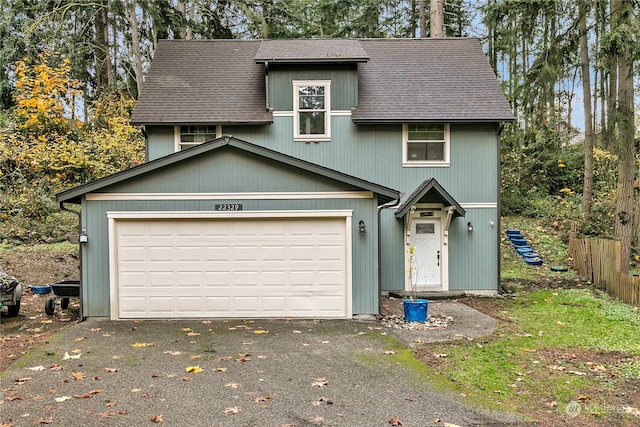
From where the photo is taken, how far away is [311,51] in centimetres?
1370

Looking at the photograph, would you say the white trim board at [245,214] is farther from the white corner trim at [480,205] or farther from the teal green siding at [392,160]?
the white corner trim at [480,205]

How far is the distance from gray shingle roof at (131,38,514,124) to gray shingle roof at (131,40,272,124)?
0.03 meters

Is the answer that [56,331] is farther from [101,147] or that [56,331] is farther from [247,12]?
[247,12]

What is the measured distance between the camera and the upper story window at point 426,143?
13117 millimetres

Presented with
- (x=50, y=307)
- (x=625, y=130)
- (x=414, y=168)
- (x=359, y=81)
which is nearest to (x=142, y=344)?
(x=50, y=307)

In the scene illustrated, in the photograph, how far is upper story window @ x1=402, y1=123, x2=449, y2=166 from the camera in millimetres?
13117

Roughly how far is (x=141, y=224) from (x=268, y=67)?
5.62m

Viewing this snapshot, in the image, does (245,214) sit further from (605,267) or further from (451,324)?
(605,267)

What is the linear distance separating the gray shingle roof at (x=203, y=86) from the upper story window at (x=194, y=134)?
0.28 metres

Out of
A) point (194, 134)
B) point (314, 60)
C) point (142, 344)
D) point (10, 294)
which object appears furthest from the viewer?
point (194, 134)

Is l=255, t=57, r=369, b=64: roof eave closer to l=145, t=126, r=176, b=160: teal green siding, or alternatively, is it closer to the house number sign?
l=145, t=126, r=176, b=160: teal green siding

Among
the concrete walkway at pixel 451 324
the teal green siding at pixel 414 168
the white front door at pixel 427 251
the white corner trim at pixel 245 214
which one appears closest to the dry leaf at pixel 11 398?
the white corner trim at pixel 245 214

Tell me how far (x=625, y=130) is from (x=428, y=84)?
16.6 feet

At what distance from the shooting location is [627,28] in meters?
11.5
